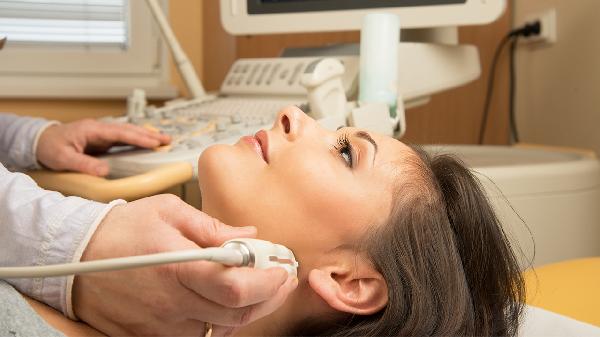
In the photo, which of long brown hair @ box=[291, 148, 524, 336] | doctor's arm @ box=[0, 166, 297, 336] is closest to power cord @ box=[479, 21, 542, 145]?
long brown hair @ box=[291, 148, 524, 336]

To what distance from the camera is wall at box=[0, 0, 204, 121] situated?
1869 millimetres

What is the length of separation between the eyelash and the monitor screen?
56 cm

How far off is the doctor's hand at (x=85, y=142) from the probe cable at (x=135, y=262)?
479 mm

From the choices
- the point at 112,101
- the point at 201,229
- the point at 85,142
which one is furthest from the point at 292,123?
the point at 112,101

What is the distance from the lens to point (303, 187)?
736 millimetres

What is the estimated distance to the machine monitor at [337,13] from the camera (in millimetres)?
1235

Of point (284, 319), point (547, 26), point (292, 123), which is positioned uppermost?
point (547, 26)

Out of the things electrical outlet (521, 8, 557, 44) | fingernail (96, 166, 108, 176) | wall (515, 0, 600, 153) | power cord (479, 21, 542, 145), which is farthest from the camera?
power cord (479, 21, 542, 145)

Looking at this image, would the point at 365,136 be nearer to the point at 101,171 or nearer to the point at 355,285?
the point at 355,285

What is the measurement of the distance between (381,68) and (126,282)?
0.68m

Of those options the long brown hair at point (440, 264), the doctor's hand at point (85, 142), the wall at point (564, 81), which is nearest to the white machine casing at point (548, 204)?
the long brown hair at point (440, 264)

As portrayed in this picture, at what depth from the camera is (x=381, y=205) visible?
76 centimetres

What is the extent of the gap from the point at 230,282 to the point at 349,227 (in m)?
0.25

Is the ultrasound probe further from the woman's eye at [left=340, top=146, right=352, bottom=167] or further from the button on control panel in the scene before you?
the button on control panel
